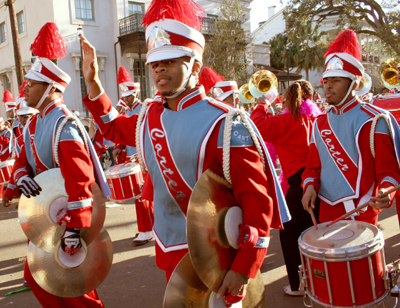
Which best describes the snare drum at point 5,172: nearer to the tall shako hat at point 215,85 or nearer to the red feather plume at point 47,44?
the tall shako hat at point 215,85

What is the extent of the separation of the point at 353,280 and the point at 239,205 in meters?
1.10

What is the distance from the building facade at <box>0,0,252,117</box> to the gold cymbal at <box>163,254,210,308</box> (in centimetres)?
1887

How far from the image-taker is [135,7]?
72.4 feet

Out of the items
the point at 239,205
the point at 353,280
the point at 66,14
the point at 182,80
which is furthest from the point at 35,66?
the point at 66,14

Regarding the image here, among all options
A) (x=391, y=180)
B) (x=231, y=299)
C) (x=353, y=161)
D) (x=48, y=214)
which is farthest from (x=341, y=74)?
(x=48, y=214)

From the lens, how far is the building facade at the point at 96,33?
64.7ft

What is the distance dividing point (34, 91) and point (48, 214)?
1.13 metres

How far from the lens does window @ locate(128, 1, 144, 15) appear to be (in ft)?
71.6

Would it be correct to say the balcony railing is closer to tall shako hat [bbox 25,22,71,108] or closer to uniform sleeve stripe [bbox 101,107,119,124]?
tall shako hat [bbox 25,22,71,108]

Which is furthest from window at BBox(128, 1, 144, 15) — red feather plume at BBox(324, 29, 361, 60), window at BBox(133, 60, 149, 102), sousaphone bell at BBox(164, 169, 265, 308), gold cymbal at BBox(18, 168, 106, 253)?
sousaphone bell at BBox(164, 169, 265, 308)

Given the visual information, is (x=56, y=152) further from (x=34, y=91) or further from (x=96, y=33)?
(x=96, y=33)

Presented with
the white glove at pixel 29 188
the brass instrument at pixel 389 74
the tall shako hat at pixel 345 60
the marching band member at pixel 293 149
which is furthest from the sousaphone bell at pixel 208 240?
the brass instrument at pixel 389 74

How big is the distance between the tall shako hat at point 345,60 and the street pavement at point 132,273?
2113mm

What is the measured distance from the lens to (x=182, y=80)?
2.11 meters
